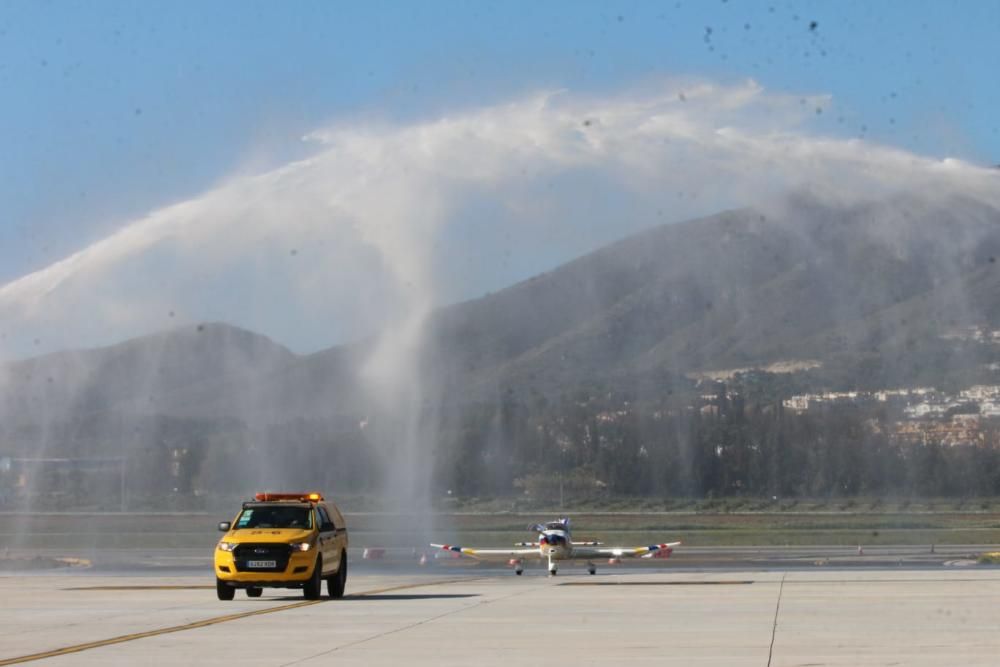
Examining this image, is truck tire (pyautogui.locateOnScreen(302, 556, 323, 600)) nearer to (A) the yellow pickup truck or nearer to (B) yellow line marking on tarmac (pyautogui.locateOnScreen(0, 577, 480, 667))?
(A) the yellow pickup truck

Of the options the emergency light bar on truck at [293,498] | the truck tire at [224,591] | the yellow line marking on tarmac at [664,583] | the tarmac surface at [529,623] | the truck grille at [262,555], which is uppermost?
the emergency light bar on truck at [293,498]

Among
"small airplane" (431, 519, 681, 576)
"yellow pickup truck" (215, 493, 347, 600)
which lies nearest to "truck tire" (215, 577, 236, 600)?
"yellow pickup truck" (215, 493, 347, 600)

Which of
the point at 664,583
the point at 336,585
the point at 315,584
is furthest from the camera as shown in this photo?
the point at 664,583

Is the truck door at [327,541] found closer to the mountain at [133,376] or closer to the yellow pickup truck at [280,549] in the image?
the yellow pickup truck at [280,549]

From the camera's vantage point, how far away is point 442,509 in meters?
99.5

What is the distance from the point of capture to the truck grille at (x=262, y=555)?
3041cm

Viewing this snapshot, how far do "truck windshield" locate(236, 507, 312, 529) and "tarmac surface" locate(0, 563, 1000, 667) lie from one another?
179cm

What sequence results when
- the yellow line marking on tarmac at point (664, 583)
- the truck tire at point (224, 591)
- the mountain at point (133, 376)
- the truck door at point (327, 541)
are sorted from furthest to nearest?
1. the mountain at point (133, 376)
2. the yellow line marking on tarmac at point (664, 583)
3. the truck door at point (327, 541)
4. the truck tire at point (224, 591)

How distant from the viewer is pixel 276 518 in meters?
32.0

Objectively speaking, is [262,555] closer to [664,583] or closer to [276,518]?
[276,518]

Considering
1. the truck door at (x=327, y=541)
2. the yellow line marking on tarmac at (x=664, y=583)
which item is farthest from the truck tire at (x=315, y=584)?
the yellow line marking on tarmac at (x=664, y=583)

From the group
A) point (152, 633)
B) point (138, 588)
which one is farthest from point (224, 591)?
point (138, 588)

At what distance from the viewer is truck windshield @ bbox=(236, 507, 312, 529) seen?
3177 cm

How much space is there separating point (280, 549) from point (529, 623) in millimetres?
8039
